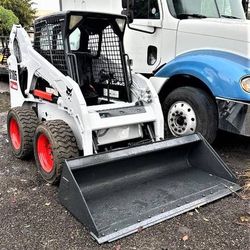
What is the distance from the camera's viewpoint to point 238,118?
4383 millimetres

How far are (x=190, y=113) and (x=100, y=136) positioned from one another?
1332mm

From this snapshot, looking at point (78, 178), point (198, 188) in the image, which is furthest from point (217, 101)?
point (78, 178)

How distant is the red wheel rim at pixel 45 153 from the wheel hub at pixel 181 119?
1695mm

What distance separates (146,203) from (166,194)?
277mm

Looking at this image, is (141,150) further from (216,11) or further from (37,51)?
(216,11)

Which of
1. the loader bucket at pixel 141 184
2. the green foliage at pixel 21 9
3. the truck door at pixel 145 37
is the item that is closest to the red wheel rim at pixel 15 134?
the loader bucket at pixel 141 184

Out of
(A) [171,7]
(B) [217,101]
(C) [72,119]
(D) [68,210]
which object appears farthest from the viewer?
(A) [171,7]

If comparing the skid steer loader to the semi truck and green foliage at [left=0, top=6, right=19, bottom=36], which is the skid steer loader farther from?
green foliage at [left=0, top=6, right=19, bottom=36]

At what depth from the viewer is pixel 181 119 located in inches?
195

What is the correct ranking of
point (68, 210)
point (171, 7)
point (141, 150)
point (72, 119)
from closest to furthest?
1. point (68, 210)
2. point (141, 150)
3. point (72, 119)
4. point (171, 7)

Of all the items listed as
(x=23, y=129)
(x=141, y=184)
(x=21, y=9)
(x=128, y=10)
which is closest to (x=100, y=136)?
(x=141, y=184)

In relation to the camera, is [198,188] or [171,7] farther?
[171,7]

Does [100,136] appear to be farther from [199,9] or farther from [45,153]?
[199,9]

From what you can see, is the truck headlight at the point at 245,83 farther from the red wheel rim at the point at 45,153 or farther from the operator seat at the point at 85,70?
the red wheel rim at the point at 45,153
